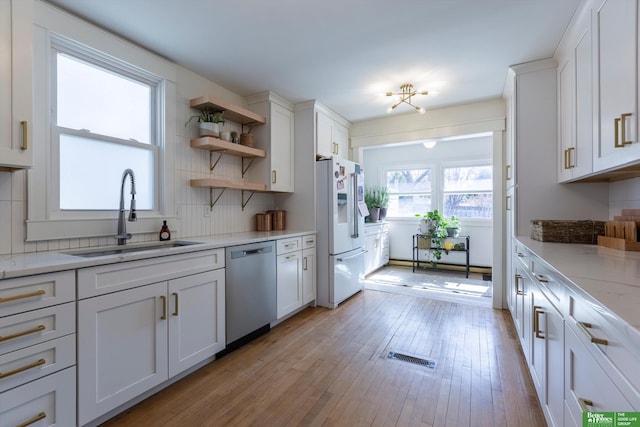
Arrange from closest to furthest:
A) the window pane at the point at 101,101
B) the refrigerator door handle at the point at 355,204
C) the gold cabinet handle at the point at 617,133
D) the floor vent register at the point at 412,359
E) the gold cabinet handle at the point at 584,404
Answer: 1. the gold cabinet handle at the point at 584,404
2. the gold cabinet handle at the point at 617,133
3. the window pane at the point at 101,101
4. the floor vent register at the point at 412,359
5. the refrigerator door handle at the point at 355,204

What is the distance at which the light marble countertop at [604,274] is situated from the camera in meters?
0.74

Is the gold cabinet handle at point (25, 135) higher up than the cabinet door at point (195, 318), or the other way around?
the gold cabinet handle at point (25, 135)

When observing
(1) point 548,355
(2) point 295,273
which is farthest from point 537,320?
(2) point 295,273

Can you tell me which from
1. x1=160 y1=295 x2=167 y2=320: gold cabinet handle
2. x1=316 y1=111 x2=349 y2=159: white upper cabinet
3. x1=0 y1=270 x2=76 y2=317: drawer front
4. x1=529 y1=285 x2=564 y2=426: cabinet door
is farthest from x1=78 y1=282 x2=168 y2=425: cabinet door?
x1=316 y1=111 x2=349 y2=159: white upper cabinet

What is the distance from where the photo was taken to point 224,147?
268 cm

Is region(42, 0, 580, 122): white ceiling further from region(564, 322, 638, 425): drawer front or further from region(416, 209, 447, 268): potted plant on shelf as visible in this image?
region(416, 209, 447, 268): potted plant on shelf

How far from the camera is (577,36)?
1.92m

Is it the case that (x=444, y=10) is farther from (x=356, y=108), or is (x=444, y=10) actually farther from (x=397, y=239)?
(x=397, y=239)

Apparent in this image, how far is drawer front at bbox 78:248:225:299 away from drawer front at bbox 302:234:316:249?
120cm

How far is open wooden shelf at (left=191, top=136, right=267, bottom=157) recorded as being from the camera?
8.39ft

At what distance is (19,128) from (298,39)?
70.2 inches

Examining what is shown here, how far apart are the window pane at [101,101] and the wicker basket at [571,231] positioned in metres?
3.19

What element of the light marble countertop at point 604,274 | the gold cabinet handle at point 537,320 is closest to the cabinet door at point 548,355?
the gold cabinet handle at point 537,320

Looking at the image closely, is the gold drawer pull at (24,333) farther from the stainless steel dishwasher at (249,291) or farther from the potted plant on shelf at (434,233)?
the potted plant on shelf at (434,233)
